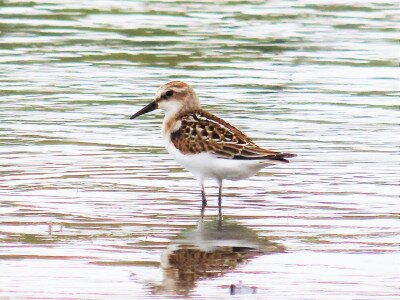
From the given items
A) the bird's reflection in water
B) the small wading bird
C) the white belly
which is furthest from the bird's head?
the bird's reflection in water

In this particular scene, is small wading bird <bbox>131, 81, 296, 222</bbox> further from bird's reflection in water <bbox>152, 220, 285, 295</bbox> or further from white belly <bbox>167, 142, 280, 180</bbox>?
bird's reflection in water <bbox>152, 220, 285, 295</bbox>

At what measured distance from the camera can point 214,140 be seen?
43.1 ft

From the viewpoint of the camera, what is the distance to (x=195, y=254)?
10992mm

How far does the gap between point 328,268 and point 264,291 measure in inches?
36.0

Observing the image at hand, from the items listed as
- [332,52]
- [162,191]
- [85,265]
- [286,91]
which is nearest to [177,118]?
[162,191]

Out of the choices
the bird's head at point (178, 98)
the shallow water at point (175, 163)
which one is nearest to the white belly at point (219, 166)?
the shallow water at point (175, 163)

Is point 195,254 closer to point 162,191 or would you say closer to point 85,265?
point 85,265

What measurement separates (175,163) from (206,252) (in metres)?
4.31

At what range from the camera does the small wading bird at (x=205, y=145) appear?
12820 mm

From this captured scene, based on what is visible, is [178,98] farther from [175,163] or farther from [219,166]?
[175,163]

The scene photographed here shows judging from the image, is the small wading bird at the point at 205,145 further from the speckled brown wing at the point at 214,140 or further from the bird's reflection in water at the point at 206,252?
the bird's reflection in water at the point at 206,252

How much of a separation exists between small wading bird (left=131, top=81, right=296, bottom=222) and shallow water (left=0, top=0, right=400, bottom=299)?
1.19 ft

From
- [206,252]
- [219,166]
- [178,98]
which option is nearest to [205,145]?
[219,166]

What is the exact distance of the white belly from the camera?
1283 cm
